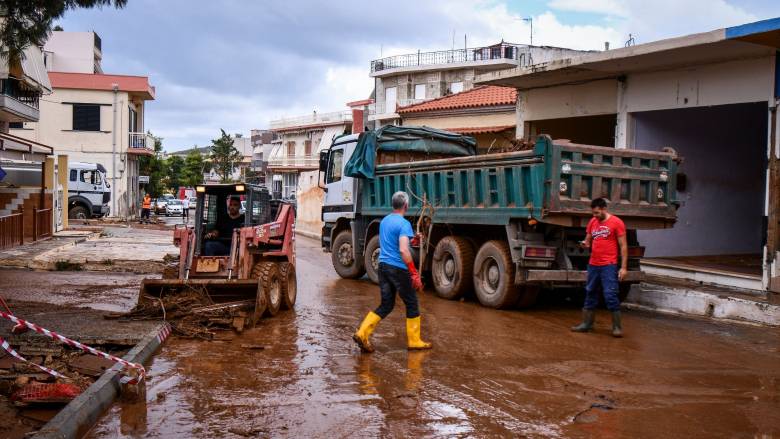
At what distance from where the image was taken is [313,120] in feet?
206

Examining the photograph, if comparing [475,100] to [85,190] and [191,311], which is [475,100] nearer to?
[85,190]

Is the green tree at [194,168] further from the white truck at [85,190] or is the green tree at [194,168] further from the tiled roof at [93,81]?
the white truck at [85,190]

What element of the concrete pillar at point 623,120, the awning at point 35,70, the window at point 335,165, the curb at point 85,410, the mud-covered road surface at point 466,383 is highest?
the awning at point 35,70

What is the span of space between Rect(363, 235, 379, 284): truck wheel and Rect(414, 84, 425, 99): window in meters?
41.4

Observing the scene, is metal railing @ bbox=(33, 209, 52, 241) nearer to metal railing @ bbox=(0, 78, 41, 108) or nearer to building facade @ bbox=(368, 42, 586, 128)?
metal railing @ bbox=(0, 78, 41, 108)

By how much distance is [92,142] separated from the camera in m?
42.7

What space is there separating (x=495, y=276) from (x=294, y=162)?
180ft

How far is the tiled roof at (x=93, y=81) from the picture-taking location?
137ft

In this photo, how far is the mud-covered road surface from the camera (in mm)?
5773

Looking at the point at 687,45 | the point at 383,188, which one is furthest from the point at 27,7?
the point at 687,45

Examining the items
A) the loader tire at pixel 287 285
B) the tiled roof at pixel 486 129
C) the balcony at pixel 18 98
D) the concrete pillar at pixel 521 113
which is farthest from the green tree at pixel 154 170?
the loader tire at pixel 287 285

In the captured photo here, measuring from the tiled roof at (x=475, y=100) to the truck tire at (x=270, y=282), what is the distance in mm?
21033

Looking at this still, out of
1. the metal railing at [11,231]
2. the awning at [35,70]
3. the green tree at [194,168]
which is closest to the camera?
the metal railing at [11,231]

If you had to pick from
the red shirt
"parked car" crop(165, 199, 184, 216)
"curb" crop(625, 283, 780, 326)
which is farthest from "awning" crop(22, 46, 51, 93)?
"parked car" crop(165, 199, 184, 216)
